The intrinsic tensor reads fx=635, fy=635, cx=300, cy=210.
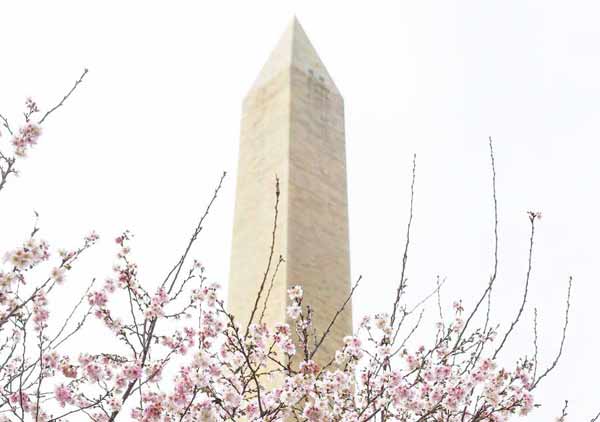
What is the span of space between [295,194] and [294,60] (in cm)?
162

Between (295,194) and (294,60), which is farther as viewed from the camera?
(294,60)

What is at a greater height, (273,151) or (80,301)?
(273,151)

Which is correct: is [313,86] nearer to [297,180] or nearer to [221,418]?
[297,180]

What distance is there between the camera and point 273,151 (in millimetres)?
5629

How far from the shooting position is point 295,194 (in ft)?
17.3

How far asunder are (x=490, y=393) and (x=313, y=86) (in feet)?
14.2

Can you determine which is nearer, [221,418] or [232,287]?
[221,418]

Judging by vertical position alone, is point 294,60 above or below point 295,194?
above

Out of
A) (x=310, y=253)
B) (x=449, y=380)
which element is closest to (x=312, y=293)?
(x=310, y=253)

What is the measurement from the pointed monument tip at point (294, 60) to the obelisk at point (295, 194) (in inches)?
0.6

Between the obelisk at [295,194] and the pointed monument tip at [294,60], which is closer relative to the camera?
the obelisk at [295,194]

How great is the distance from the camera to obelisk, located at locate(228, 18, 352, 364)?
4926mm

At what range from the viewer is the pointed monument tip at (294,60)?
6.22 meters

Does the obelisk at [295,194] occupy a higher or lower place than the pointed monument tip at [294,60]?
lower
